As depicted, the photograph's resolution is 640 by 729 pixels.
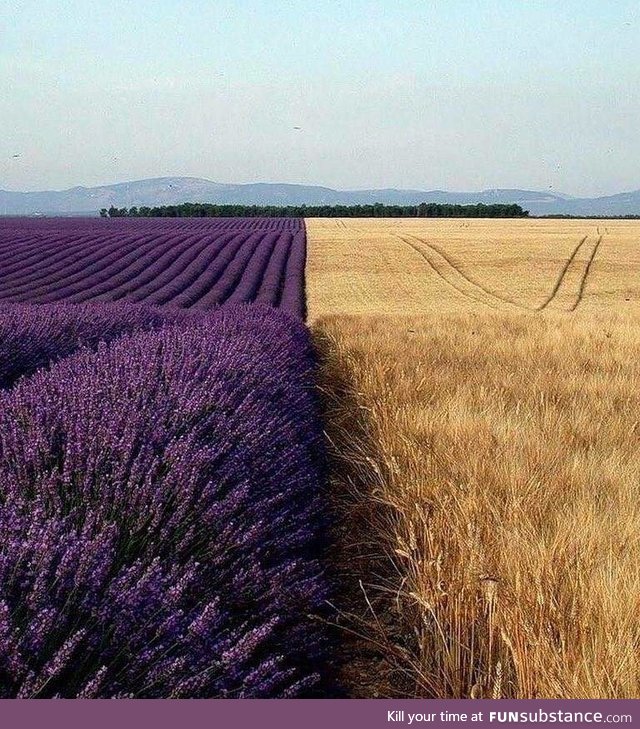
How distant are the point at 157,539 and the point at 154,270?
1930 centimetres

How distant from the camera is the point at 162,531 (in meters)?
1.72

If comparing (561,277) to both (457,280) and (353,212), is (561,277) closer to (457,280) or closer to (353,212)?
(457,280)

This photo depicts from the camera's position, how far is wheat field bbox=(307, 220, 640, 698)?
1649mm

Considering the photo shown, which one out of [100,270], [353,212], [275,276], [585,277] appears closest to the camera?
[275,276]

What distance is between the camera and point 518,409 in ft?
12.2

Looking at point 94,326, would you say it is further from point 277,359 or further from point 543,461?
point 543,461

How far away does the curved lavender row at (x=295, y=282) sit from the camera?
15514mm

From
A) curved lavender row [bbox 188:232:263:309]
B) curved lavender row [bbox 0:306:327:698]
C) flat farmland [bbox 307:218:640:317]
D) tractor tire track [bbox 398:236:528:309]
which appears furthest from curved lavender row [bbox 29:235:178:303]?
curved lavender row [bbox 0:306:327:698]

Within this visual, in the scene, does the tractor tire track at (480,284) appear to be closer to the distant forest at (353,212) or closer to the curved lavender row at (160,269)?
the curved lavender row at (160,269)

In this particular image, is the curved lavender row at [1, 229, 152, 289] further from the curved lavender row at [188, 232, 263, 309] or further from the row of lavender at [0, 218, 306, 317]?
the curved lavender row at [188, 232, 263, 309]

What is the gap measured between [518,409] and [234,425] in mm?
1792

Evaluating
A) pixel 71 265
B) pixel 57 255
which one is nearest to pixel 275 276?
pixel 71 265

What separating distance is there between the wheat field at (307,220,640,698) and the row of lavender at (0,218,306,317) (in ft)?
25.9

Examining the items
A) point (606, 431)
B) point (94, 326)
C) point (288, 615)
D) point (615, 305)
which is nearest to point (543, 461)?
point (606, 431)
